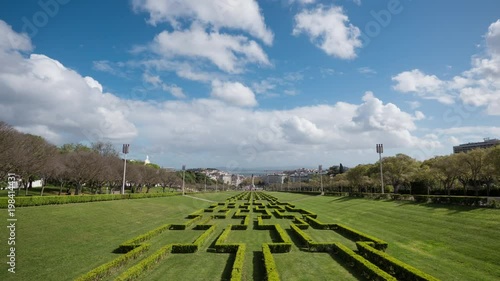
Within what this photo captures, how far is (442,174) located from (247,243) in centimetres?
4195

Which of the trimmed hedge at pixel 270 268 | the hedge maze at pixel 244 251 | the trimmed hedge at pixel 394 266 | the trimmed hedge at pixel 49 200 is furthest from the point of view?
the trimmed hedge at pixel 49 200

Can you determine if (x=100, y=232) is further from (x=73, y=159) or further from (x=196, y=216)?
(x=73, y=159)

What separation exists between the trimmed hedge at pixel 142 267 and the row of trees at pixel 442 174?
122ft

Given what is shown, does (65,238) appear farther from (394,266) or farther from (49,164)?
(49,164)

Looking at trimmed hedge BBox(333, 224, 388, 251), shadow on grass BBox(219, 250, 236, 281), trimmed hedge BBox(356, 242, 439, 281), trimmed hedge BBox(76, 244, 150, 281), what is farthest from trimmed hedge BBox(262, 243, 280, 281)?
trimmed hedge BBox(76, 244, 150, 281)

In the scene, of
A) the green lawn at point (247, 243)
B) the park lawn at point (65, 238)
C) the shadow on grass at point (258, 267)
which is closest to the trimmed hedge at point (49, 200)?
the park lawn at point (65, 238)

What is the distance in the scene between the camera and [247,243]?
1995 centimetres

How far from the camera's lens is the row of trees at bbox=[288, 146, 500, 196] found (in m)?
40.7

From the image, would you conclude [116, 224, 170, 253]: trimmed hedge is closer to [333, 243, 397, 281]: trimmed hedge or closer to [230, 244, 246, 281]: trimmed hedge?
[230, 244, 246, 281]: trimmed hedge

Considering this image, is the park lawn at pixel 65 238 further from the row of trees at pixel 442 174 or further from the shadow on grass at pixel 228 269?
the row of trees at pixel 442 174

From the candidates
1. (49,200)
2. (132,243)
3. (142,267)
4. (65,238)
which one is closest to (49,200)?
(49,200)

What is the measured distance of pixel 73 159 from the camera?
2126 inches

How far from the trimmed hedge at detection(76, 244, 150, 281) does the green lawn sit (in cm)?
98

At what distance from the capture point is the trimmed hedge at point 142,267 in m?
12.3
